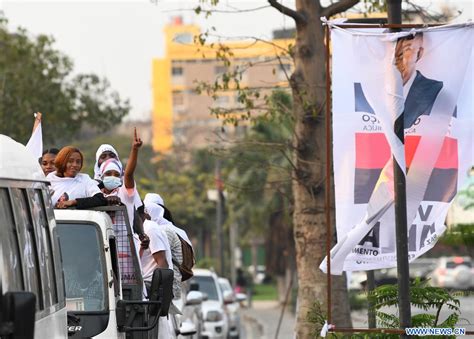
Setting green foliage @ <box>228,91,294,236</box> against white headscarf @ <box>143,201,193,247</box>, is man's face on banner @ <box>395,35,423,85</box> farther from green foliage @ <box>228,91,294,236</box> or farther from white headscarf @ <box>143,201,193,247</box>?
green foliage @ <box>228,91,294,236</box>

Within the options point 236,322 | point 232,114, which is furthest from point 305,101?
point 236,322

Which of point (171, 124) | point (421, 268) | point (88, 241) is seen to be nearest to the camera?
point (88, 241)

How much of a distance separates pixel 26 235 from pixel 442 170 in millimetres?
3954

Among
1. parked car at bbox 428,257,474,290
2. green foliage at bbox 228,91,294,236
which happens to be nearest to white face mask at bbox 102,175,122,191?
green foliage at bbox 228,91,294,236

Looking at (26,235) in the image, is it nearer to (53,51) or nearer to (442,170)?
(442,170)

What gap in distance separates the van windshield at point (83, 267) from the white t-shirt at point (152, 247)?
5.36 feet

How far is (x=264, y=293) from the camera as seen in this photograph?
93250 mm

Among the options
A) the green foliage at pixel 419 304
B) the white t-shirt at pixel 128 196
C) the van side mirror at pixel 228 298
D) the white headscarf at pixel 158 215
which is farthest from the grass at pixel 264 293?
the white t-shirt at pixel 128 196

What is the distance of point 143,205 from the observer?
11.2 metres

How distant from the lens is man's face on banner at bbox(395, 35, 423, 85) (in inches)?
385

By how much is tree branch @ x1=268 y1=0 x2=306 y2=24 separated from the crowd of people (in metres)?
4.26

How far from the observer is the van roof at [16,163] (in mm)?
6605

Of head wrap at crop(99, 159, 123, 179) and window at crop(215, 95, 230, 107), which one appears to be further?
window at crop(215, 95, 230, 107)

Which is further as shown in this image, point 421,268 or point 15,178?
point 421,268
